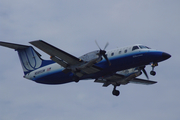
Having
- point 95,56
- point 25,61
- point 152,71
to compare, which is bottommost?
point 152,71

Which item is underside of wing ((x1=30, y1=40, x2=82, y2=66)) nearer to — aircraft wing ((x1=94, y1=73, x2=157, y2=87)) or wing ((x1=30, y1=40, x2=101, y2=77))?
wing ((x1=30, y1=40, x2=101, y2=77))

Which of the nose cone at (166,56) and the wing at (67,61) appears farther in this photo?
the nose cone at (166,56)

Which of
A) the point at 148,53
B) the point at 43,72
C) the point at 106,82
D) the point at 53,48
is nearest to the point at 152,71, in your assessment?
the point at 148,53

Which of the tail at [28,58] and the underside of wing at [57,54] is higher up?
the tail at [28,58]

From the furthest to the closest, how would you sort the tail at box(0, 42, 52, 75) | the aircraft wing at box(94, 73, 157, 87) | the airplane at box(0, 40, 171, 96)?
the tail at box(0, 42, 52, 75), the aircraft wing at box(94, 73, 157, 87), the airplane at box(0, 40, 171, 96)

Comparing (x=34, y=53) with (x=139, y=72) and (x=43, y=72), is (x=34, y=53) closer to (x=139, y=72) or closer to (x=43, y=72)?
(x=43, y=72)

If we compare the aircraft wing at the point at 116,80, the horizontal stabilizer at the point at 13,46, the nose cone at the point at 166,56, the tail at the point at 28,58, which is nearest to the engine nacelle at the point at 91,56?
the aircraft wing at the point at 116,80


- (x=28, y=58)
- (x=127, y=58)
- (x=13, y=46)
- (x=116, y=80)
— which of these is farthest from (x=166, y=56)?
(x=13, y=46)

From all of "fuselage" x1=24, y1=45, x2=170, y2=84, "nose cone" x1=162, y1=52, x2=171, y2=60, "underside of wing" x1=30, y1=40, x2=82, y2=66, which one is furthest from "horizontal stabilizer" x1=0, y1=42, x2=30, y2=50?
"nose cone" x1=162, y1=52, x2=171, y2=60

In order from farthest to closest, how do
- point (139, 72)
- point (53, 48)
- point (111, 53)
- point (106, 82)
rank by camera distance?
point (106, 82)
point (139, 72)
point (111, 53)
point (53, 48)

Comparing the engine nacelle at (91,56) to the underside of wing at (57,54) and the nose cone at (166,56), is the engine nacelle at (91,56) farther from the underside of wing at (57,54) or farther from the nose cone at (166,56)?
the nose cone at (166,56)

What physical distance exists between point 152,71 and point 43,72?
10.4m

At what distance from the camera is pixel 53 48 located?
23.9 meters

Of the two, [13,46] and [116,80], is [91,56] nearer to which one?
[116,80]
